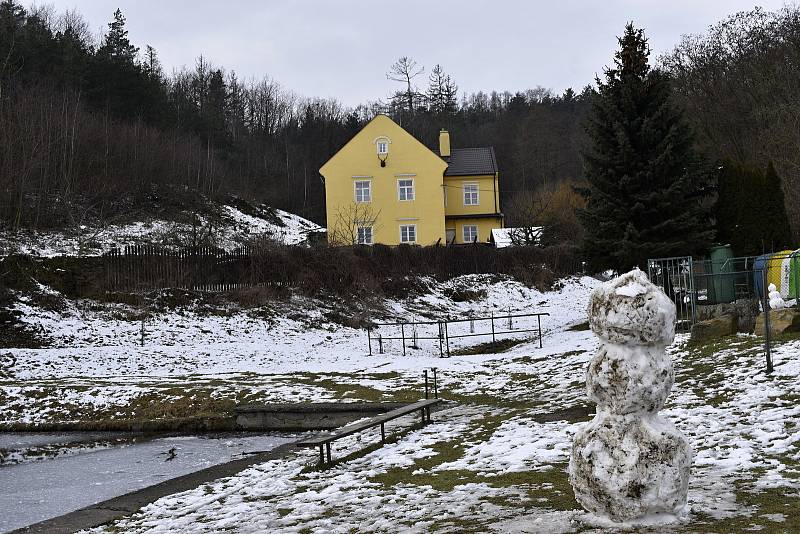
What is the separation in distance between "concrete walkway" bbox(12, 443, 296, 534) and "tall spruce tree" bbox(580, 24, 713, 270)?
16471 mm

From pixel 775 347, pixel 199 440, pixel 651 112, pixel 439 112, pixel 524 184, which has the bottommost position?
pixel 199 440

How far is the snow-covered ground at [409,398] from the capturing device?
757cm

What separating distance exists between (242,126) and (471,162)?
3709 centimetres

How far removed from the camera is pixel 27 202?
4016cm

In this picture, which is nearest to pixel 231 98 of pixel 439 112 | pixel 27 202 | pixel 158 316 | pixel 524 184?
pixel 439 112

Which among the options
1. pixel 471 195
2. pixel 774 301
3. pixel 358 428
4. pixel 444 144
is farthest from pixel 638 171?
pixel 444 144

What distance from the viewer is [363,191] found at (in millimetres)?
52031

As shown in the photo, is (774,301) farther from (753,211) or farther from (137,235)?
(137,235)

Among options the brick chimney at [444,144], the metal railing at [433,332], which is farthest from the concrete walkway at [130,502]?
the brick chimney at [444,144]

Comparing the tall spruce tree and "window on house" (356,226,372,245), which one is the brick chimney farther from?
the tall spruce tree

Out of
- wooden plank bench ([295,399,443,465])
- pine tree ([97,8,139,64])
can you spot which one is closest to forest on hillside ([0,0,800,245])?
pine tree ([97,8,139,64])

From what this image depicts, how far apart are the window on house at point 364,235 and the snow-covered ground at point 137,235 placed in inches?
187

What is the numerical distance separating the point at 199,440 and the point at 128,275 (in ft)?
57.4

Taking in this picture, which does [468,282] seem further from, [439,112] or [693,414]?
[439,112]
